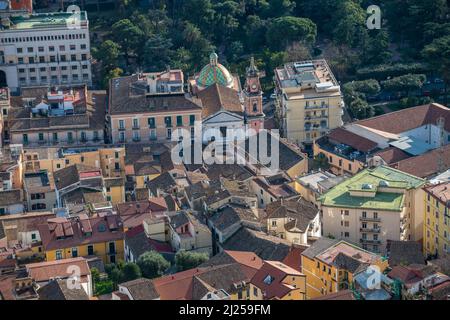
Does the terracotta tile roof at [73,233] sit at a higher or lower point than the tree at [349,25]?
lower

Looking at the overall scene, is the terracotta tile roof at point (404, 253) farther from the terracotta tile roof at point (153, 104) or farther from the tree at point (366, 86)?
the tree at point (366, 86)

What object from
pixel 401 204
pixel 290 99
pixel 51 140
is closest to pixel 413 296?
Result: pixel 401 204

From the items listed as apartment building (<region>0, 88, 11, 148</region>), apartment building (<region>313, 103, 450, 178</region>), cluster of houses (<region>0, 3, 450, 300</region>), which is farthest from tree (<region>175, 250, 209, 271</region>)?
apartment building (<region>0, 88, 11, 148</region>)

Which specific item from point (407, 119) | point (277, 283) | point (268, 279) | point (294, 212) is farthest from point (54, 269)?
point (407, 119)

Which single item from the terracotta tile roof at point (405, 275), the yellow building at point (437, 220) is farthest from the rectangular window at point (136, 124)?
the terracotta tile roof at point (405, 275)

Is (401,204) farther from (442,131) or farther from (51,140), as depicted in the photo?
(51,140)

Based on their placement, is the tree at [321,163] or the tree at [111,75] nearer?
the tree at [321,163]

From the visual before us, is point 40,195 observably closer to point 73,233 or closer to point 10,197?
point 10,197
